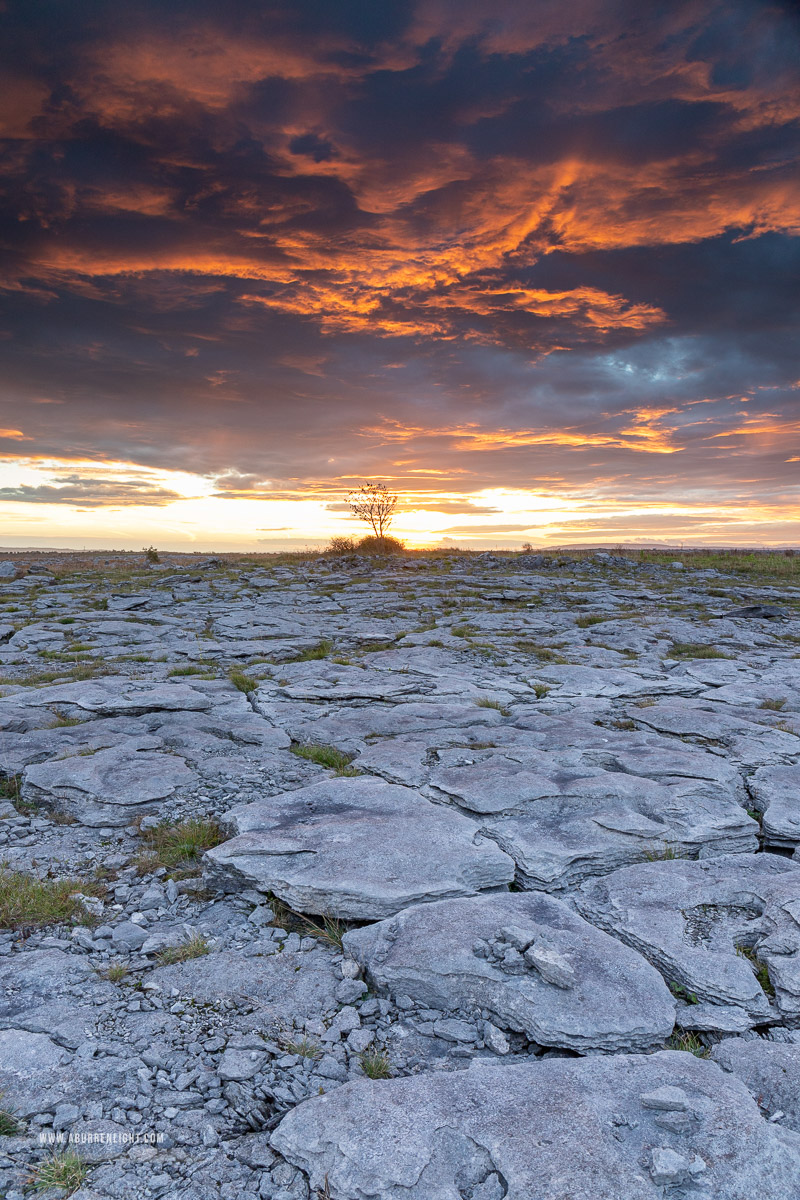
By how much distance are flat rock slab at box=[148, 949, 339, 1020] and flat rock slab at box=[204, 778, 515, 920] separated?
33 cm

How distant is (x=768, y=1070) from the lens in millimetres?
2293

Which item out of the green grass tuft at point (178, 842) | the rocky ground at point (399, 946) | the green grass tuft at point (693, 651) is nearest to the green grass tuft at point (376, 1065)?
the rocky ground at point (399, 946)

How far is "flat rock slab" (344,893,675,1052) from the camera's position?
97.8 inches

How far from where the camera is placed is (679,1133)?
6.42 feet

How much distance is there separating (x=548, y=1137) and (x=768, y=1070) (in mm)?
920

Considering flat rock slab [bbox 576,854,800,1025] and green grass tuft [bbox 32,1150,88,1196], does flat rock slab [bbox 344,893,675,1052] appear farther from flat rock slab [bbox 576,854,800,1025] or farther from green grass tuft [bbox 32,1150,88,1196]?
Result: green grass tuft [bbox 32,1150,88,1196]

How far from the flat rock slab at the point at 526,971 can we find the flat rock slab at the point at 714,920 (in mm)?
168

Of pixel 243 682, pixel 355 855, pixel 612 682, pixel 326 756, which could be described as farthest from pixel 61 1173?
pixel 612 682

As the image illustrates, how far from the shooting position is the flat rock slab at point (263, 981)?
9.05ft

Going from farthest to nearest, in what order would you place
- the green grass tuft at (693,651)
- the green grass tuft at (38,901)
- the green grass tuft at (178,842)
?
the green grass tuft at (693,651)
the green grass tuft at (178,842)
the green grass tuft at (38,901)

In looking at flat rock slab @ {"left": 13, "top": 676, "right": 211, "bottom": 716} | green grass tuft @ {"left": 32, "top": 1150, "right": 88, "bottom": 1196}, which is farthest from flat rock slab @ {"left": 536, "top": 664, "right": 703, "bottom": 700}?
green grass tuft @ {"left": 32, "top": 1150, "right": 88, "bottom": 1196}

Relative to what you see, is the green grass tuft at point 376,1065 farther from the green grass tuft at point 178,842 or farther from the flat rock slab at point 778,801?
the flat rock slab at point 778,801

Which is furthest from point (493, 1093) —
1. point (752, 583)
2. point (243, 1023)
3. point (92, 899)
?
point (752, 583)

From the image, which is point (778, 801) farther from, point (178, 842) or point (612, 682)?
point (178, 842)
